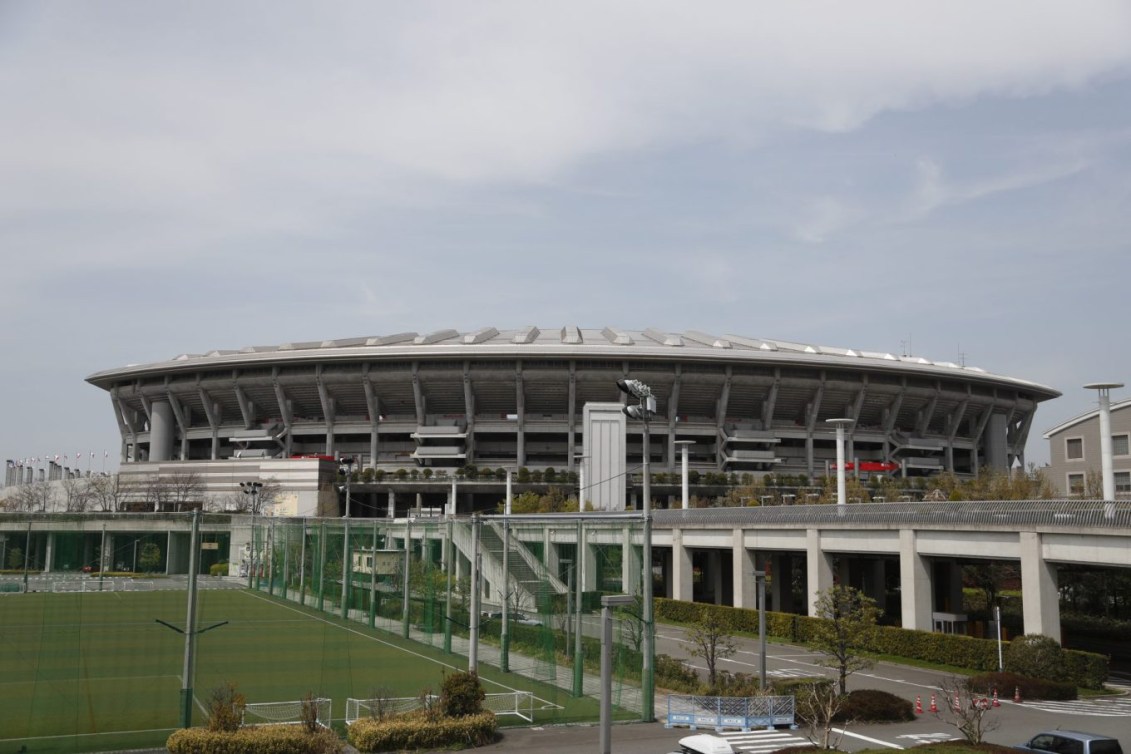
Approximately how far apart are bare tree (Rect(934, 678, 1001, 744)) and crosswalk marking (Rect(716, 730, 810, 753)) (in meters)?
3.45

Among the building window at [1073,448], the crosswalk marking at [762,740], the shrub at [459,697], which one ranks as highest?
the building window at [1073,448]

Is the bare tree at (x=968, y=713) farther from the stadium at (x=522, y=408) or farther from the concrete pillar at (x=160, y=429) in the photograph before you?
the concrete pillar at (x=160, y=429)

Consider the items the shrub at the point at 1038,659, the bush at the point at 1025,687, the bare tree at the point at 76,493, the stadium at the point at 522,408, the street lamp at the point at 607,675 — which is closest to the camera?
the street lamp at the point at 607,675

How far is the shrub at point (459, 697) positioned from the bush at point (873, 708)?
938cm

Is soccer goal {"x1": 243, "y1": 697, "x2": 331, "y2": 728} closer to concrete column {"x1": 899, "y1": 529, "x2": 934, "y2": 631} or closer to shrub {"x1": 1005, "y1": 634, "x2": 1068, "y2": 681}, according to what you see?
shrub {"x1": 1005, "y1": 634, "x2": 1068, "y2": 681}

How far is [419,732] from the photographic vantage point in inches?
834

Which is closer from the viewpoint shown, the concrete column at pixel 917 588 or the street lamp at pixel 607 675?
the street lamp at pixel 607 675

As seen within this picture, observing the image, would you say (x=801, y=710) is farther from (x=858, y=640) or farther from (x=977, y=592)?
(x=977, y=592)

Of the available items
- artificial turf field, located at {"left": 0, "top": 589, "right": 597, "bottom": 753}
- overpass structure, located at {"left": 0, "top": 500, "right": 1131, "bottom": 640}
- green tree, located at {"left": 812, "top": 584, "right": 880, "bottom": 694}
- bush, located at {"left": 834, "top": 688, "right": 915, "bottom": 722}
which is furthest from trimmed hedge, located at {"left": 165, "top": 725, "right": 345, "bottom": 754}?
green tree, located at {"left": 812, "top": 584, "right": 880, "bottom": 694}

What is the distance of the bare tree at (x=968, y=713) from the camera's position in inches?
759

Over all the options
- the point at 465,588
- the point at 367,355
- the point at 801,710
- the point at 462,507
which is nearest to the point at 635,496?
the point at 462,507

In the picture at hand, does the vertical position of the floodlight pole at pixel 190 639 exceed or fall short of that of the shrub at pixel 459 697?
it exceeds it

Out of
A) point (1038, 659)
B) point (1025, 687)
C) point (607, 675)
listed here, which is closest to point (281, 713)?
point (607, 675)

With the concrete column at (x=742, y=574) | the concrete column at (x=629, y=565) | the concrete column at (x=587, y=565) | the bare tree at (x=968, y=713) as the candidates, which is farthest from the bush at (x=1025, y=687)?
the concrete column at (x=742, y=574)
